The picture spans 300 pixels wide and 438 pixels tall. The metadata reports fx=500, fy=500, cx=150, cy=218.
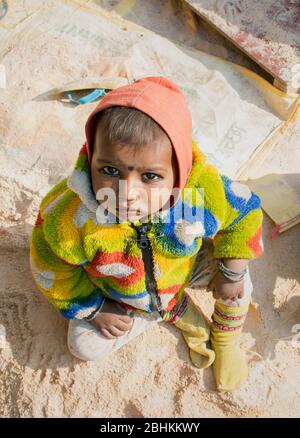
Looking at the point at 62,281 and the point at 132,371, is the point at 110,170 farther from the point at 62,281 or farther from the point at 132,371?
the point at 132,371

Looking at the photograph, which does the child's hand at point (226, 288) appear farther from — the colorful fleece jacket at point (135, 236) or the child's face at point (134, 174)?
the child's face at point (134, 174)

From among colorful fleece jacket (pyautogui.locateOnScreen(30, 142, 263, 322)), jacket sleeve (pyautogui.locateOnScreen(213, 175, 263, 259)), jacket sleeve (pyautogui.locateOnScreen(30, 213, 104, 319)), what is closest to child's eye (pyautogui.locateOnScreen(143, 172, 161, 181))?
colorful fleece jacket (pyautogui.locateOnScreen(30, 142, 263, 322))

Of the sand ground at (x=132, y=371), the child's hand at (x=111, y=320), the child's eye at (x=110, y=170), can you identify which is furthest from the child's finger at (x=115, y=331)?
the child's eye at (x=110, y=170)

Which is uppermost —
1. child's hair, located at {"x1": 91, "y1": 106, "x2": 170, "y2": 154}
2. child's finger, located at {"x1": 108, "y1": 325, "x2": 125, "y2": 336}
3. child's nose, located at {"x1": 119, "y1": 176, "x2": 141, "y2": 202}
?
child's hair, located at {"x1": 91, "y1": 106, "x2": 170, "y2": 154}

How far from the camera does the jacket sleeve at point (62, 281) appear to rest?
1.61 metres

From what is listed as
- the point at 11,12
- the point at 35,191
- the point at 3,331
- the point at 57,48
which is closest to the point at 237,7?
the point at 57,48

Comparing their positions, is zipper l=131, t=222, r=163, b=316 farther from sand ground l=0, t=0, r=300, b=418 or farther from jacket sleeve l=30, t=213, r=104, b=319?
sand ground l=0, t=0, r=300, b=418

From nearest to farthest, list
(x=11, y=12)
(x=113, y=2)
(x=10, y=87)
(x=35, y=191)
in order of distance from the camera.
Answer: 1. (x=35, y=191)
2. (x=10, y=87)
3. (x=11, y=12)
4. (x=113, y=2)

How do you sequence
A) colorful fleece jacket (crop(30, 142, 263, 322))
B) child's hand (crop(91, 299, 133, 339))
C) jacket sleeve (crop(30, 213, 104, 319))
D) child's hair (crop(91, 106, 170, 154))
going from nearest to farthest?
1. child's hair (crop(91, 106, 170, 154))
2. colorful fleece jacket (crop(30, 142, 263, 322))
3. jacket sleeve (crop(30, 213, 104, 319))
4. child's hand (crop(91, 299, 133, 339))

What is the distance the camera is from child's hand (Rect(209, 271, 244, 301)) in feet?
5.58

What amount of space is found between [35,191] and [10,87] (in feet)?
2.02

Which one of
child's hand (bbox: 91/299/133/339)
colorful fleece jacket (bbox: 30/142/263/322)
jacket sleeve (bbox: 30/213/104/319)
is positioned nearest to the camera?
colorful fleece jacket (bbox: 30/142/263/322)

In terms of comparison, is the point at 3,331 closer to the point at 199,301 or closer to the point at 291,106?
the point at 199,301

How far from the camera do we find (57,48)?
2633 mm
